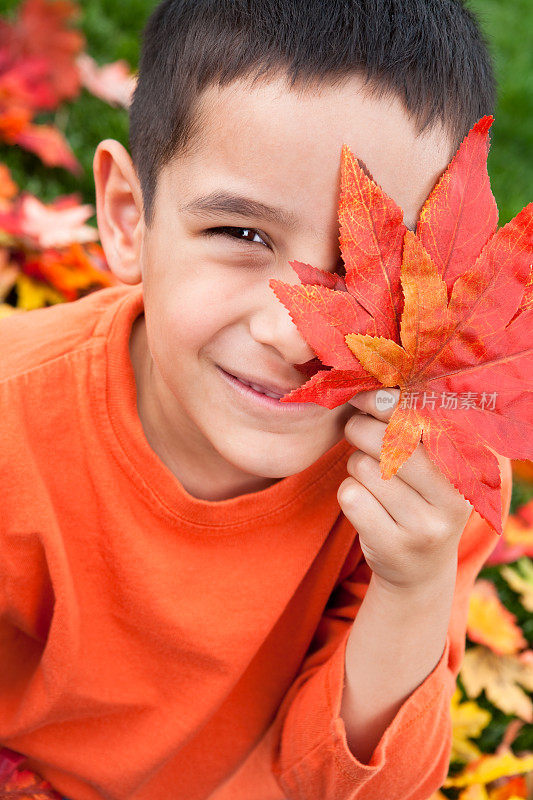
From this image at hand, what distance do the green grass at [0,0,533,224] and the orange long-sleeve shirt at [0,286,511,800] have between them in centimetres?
110

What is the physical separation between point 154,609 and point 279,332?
21.5 inches

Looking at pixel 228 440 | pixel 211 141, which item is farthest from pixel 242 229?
pixel 228 440

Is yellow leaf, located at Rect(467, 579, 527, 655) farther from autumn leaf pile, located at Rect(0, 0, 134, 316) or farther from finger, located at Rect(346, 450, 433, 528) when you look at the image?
autumn leaf pile, located at Rect(0, 0, 134, 316)

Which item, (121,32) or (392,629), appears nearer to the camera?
(392,629)

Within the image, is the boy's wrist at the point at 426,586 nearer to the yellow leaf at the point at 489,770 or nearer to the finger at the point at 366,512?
the finger at the point at 366,512

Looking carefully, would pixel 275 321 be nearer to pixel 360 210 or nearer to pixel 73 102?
pixel 360 210

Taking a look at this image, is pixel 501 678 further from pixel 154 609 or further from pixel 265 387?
pixel 265 387

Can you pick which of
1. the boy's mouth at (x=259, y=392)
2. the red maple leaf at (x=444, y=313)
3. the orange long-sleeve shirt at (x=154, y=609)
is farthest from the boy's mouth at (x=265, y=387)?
the orange long-sleeve shirt at (x=154, y=609)

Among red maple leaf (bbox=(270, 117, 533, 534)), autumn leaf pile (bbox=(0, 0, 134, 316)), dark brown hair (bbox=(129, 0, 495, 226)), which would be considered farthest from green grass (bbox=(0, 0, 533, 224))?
red maple leaf (bbox=(270, 117, 533, 534))

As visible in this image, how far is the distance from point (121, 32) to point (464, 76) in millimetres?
2135

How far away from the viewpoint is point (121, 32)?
289 cm

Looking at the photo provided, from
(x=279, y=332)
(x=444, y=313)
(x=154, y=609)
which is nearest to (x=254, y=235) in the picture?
(x=279, y=332)

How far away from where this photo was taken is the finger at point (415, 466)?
101cm

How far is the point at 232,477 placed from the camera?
1326 millimetres
